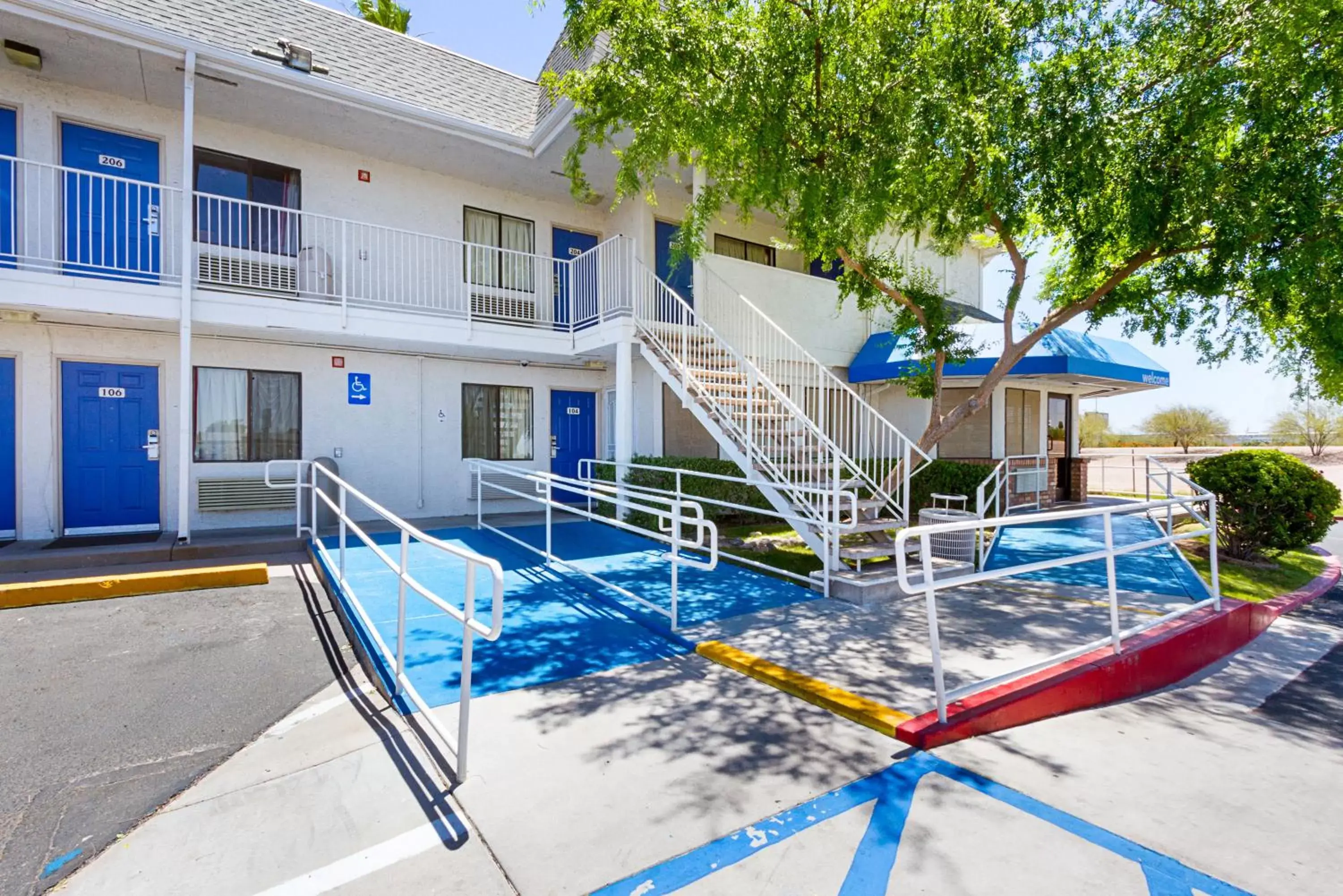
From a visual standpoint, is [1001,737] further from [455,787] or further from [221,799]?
[221,799]

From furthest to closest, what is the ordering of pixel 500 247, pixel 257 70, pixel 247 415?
1. pixel 500 247
2. pixel 247 415
3. pixel 257 70

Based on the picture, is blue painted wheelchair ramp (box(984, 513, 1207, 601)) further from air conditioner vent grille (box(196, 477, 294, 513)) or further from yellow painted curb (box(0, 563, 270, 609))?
air conditioner vent grille (box(196, 477, 294, 513))

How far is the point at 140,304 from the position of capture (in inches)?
298

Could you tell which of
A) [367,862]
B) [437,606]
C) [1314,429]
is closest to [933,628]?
[367,862]

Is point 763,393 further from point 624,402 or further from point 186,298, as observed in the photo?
point 186,298

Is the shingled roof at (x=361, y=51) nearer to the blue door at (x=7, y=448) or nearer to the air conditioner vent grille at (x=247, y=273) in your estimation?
the air conditioner vent grille at (x=247, y=273)

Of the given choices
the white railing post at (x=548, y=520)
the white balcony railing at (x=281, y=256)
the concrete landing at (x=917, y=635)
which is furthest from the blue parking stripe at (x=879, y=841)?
the white balcony railing at (x=281, y=256)

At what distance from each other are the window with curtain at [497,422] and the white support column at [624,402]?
2.44 m

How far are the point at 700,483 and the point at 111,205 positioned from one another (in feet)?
29.6

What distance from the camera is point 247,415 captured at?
943 cm

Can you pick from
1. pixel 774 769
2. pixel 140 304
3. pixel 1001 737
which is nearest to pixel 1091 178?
pixel 1001 737

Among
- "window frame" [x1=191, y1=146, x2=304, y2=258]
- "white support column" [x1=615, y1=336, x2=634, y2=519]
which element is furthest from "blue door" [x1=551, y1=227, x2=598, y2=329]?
"window frame" [x1=191, y1=146, x2=304, y2=258]

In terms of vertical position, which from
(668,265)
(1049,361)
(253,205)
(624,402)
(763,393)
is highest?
(668,265)

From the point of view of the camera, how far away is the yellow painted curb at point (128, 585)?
6.02 metres
